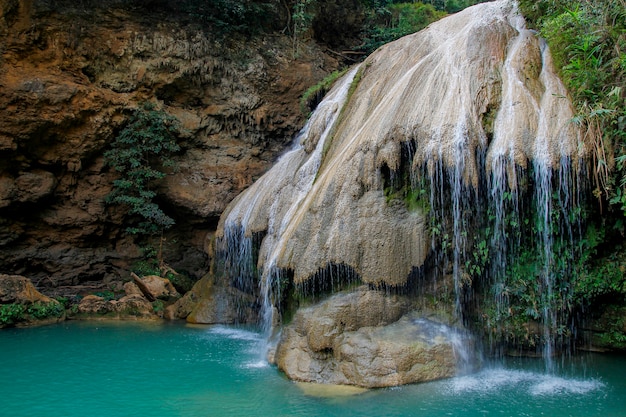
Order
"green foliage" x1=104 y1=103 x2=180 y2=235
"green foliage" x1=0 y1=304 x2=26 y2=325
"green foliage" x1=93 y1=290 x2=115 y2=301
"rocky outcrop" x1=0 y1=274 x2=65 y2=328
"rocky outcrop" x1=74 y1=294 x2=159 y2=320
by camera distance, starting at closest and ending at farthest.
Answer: "green foliage" x1=0 y1=304 x2=26 y2=325, "rocky outcrop" x1=0 y1=274 x2=65 y2=328, "rocky outcrop" x1=74 y1=294 x2=159 y2=320, "green foliage" x1=93 y1=290 x2=115 y2=301, "green foliage" x1=104 y1=103 x2=180 y2=235

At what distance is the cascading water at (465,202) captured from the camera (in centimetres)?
912

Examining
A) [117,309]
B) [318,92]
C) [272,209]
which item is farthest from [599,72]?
[117,309]

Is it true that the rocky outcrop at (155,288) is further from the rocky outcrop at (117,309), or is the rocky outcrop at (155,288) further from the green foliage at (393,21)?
the green foliage at (393,21)

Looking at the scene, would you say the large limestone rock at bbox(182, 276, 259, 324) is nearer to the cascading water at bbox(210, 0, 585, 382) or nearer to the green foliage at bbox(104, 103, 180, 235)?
the green foliage at bbox(104, 103, 180, 235)

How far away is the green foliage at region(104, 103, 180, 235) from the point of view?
16.9m

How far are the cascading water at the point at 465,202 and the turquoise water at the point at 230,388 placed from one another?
4.13 feet

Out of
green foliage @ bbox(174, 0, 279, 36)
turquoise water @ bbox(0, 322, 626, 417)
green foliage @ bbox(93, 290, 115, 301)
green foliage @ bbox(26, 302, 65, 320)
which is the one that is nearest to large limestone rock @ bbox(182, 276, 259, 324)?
green foliage @ bbox(93, 290, 115, 301)

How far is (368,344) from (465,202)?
3.28 meters

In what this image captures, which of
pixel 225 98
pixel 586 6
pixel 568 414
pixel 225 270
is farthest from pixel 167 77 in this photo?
pixel 568 414

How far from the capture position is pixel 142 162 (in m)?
17.6

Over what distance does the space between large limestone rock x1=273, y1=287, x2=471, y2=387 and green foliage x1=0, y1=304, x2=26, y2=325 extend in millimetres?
8372

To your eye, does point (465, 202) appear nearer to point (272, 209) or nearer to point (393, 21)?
point (272, 209)

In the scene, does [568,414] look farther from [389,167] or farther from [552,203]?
[389,167]

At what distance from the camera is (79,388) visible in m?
8.59
